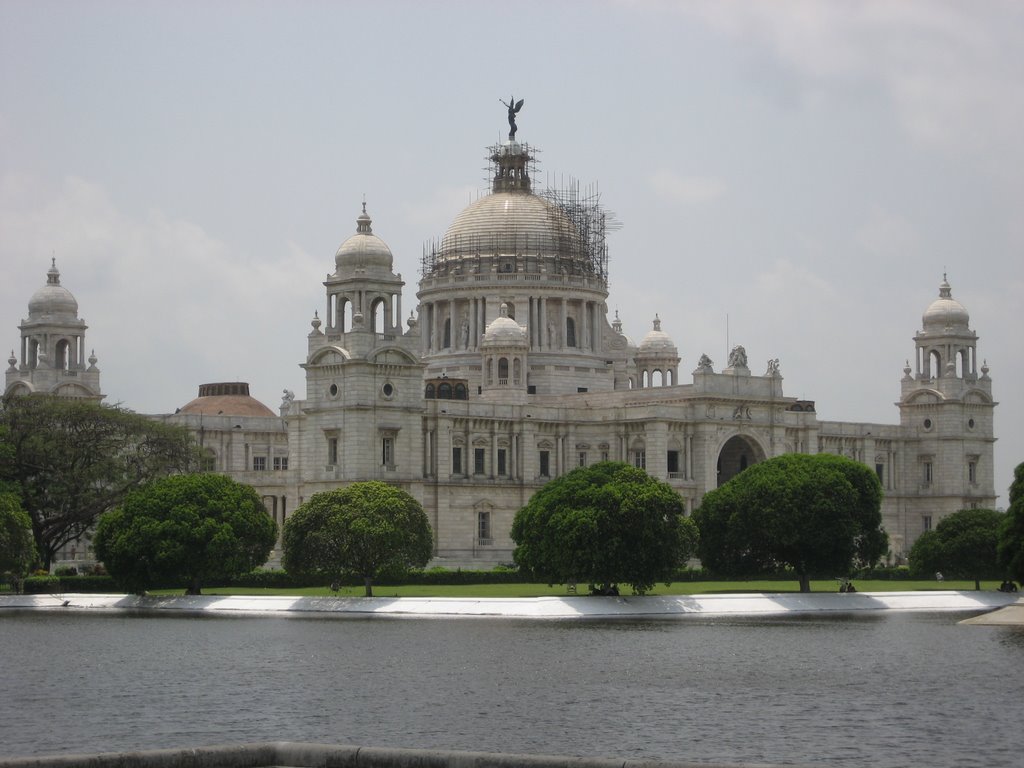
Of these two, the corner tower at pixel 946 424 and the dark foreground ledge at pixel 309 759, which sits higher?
the corner tower at pixel 946 424

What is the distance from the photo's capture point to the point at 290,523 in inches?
3440

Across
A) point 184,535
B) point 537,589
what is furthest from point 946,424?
point 184,535

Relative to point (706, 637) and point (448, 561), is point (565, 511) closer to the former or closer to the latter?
point (706, 637)

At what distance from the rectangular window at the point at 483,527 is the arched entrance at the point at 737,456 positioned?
17034 mm

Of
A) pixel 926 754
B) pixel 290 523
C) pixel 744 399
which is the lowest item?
pixel 926 754

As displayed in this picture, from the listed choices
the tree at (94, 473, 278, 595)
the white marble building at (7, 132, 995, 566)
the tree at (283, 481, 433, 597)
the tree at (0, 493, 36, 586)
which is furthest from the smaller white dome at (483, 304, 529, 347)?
the tree at (0, 493, 36, 586)

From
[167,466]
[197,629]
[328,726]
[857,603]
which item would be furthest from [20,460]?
[328,726]

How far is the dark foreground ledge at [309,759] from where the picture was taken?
33469 millimetres

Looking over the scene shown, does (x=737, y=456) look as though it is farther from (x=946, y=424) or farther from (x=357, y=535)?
(x=357, y=535)

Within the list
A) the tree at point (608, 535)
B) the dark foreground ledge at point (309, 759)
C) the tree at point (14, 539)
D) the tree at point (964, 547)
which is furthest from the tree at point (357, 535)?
the dark foreground ledge at point (309, 759)

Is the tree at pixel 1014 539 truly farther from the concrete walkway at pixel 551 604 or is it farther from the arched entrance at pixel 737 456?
the arched entrance at pixel 737 456

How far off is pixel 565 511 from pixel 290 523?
1258 centimetres

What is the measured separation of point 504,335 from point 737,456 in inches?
667

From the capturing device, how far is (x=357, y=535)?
8412cm
